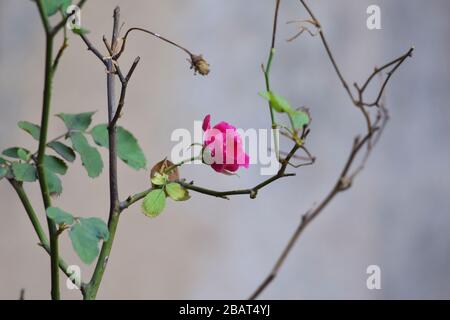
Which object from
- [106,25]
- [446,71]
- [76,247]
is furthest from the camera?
[446,71]

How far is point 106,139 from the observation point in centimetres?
46

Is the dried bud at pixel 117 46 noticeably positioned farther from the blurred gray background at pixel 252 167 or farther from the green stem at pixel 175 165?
the blurred gray background at pixel 252 167

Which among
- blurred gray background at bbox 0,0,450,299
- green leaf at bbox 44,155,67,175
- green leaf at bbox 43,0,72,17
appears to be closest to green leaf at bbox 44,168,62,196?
green leaf at bbox 44,155,67,175

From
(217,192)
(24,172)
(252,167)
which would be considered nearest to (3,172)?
(24,172)

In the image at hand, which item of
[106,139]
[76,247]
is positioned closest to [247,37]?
[106,139]

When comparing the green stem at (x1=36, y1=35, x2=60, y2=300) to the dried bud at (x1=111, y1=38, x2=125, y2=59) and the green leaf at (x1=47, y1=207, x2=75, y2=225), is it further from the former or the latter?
the dried bud at (x1=111, y1=38, x2=125, y2=59)

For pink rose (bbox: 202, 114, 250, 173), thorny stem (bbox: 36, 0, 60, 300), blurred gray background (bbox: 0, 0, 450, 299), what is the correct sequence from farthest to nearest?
blurred gray background (bbox: 0, 0, 450, 299)
pink rose (bbox: 202, 114, 250, 173)
thorny stem (bbox: 36, 0, 60, 300)

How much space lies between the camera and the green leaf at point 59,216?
1.21 feet

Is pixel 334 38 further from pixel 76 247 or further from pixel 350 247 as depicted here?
pixel 76 247

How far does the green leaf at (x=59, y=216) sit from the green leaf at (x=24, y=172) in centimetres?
5

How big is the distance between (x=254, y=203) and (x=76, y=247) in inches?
49.5

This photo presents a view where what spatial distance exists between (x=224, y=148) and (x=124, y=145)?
0.07m

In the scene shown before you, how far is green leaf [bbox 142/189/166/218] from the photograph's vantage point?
1.42 feet

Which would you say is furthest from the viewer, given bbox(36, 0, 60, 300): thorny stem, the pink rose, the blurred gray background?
the blurred gray background
